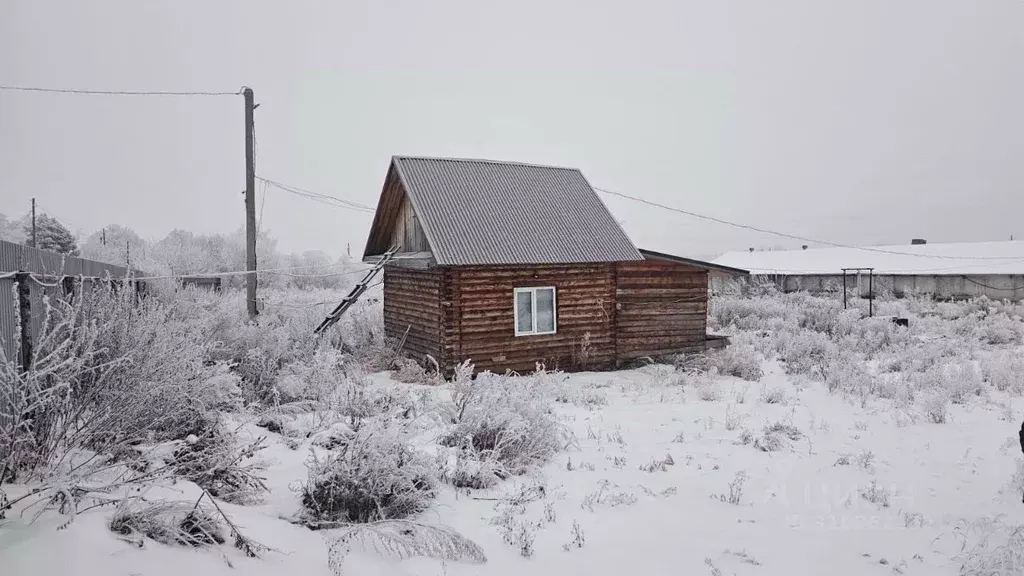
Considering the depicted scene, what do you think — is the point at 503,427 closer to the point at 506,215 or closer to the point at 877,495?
the point at 877,495

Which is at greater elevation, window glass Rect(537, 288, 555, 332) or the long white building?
the long white building

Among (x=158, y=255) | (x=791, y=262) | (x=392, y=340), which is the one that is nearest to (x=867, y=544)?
(x=392, y=340)

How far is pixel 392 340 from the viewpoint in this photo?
1502 centimetres

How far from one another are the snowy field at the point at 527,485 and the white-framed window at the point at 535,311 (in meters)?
2.46

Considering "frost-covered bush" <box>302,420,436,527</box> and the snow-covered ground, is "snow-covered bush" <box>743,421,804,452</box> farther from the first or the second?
"frost-covered bush" <box>302,420,436,527</box>

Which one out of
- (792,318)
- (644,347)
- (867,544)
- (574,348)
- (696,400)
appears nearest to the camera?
(867,544)

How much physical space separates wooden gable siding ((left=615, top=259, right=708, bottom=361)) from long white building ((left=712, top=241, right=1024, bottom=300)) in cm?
2143

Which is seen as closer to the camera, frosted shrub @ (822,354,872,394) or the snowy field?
the snowy field

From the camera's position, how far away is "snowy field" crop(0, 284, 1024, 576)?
152 inches

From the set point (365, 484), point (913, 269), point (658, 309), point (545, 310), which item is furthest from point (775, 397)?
point (913, 269)

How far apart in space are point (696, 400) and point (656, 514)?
5.57m

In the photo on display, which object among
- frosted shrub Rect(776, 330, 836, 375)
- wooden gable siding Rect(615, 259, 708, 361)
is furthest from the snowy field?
wooden gable siding Rect(615, 259, 708, 361)

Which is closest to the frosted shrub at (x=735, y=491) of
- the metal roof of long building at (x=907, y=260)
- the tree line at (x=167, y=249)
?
the tree line at (x=167, y=249)

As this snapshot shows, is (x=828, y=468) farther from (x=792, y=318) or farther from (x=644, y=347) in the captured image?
(x=792, y=318)
